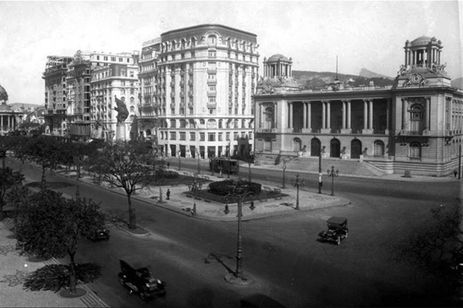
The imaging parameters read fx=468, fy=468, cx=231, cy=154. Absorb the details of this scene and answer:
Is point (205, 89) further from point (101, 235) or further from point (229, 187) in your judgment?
point (101, 235)

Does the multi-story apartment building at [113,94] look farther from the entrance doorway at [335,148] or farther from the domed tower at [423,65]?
the domed tower at [423,65]

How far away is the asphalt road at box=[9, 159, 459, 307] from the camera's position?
83.9 ft

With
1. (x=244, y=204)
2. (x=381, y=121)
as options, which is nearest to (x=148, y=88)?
(x=381, y=121)

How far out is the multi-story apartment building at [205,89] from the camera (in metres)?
111

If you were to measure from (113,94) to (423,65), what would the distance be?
9239 centimetres

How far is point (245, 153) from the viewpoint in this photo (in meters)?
117

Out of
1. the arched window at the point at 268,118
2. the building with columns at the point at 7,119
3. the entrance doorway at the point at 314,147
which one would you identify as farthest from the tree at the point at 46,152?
the building with columns at the point at 7,119

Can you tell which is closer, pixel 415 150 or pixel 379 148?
pixel 415 150

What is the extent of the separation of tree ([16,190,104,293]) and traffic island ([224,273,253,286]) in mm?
8762

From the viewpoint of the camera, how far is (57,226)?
27406 millimetres

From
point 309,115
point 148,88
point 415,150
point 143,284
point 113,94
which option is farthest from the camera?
point 113,94

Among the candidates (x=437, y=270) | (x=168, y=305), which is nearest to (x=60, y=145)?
Answer: (x=168, y=305)

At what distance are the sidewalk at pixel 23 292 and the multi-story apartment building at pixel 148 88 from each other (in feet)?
303

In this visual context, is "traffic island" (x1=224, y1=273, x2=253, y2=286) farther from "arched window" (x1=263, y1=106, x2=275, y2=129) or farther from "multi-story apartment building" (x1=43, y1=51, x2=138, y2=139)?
"multi-story apartment building" (x1=43, y1=51, x2=138, y2=139)
